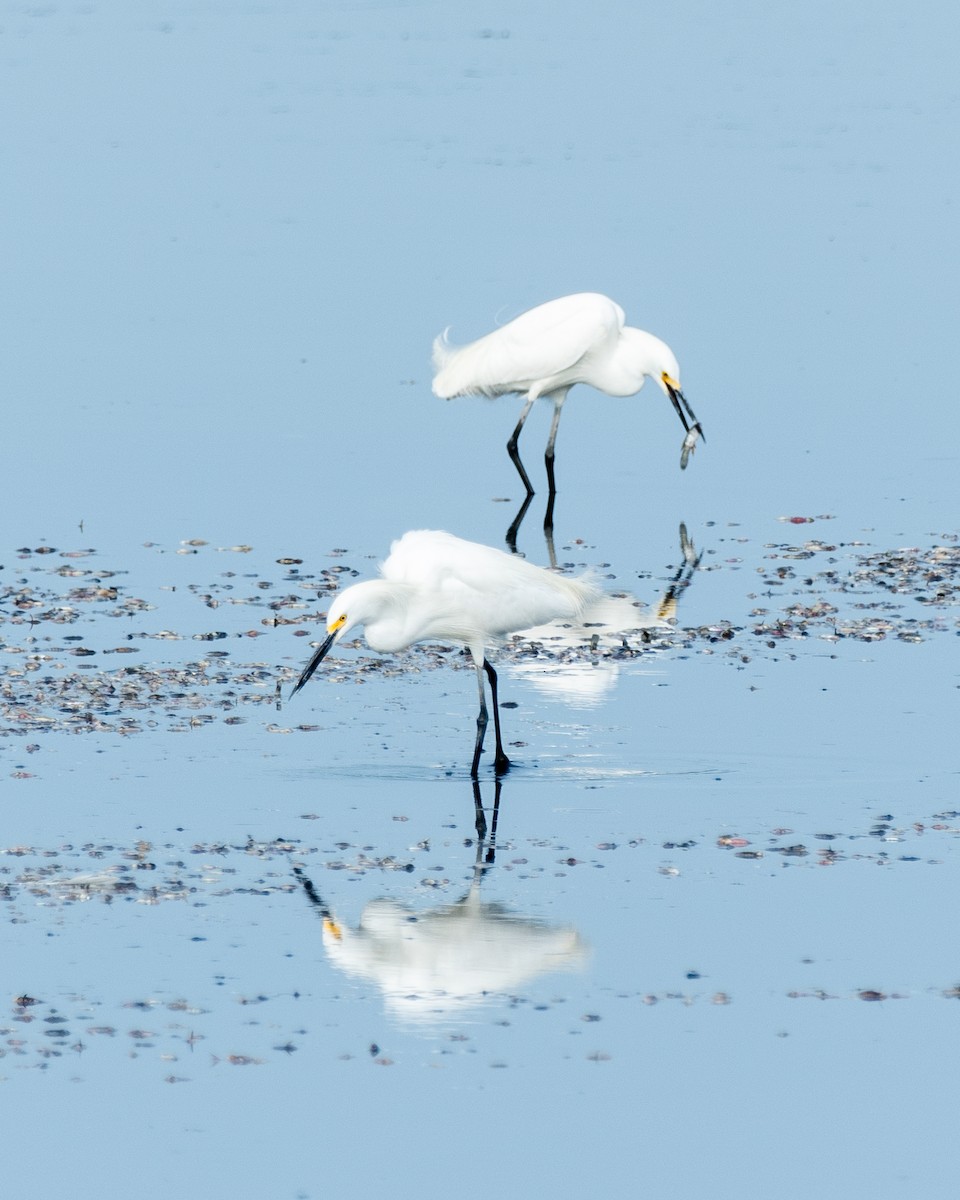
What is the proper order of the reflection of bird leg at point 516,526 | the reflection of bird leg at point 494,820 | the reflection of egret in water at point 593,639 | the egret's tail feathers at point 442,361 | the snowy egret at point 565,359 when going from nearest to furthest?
the reflection of bird leg at point 494,820 < the reflection of egret in water at point 593,639 < the reflection of bird leg at point 516,526 < the snowy egret at point 565,359 < the egret's tail feathers at point 442,361

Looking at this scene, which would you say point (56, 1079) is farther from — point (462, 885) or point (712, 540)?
point (712, 540)

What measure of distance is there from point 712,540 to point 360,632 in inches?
125

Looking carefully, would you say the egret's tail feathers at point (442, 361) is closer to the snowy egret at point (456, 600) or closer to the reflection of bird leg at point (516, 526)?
the reflection of bird leg at point (516, 526)

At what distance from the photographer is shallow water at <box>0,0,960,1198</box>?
7.10 metres

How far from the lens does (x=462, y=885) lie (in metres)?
9.01

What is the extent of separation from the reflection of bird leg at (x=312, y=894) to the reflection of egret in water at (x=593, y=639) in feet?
10.0

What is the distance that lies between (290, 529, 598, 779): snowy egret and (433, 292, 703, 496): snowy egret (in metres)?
6.00

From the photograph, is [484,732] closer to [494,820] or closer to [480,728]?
[480,728]

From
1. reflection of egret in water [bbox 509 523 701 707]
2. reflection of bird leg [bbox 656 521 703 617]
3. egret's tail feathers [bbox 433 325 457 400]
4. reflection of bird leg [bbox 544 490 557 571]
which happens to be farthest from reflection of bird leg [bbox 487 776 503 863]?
egret's tail feathers [bbox 433 325 457 400]

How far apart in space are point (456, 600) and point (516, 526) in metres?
5.44

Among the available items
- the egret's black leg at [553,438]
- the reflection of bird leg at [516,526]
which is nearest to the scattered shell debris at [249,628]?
the reflection of bird leg at [516,526]

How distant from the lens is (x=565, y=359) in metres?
17.5

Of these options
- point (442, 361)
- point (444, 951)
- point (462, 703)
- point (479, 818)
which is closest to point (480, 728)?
point (479, 818)

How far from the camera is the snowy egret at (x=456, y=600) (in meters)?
10.4
